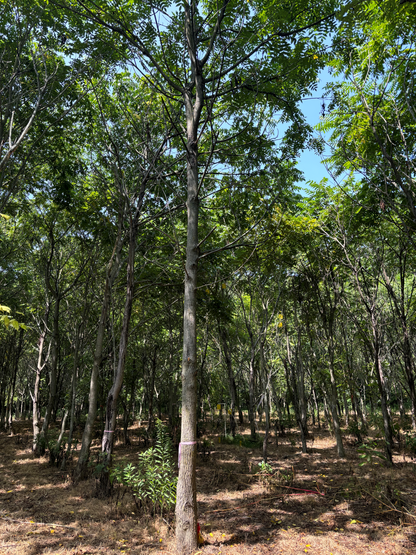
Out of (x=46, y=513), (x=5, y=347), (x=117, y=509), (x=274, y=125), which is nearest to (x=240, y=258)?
(x=274, y=125)

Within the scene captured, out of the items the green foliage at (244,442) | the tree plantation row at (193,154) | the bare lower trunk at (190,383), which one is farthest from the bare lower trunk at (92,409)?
the green foliage at (244,442)

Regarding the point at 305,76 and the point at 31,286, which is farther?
the point at 31,286

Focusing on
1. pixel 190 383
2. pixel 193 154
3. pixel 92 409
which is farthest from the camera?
pixel 92 409

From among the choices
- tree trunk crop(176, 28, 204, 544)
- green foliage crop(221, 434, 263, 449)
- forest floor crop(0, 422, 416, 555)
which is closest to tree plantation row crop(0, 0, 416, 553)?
tree trunk crop(176, 28, 204, 544)

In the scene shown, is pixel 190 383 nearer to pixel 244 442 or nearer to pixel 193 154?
pixel 193 154

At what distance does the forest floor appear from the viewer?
13.1 ft

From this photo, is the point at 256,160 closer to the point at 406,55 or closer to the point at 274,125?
the point at 274,125

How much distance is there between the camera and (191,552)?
3.55m

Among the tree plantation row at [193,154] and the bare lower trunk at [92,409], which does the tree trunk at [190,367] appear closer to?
the tree plantation row at [193,154]

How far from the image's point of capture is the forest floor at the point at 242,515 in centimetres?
400

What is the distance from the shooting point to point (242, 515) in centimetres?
516

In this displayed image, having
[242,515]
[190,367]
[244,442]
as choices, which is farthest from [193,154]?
[244,442]

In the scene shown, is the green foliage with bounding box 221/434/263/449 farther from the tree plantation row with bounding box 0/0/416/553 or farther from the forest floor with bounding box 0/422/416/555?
the forest floor with bounding box 0/422/416/555

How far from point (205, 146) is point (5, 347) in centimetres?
1498
